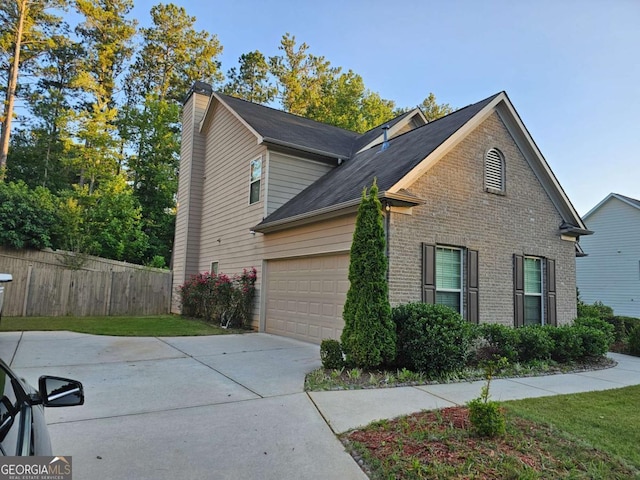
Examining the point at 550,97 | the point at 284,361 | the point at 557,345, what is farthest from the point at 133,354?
the point at 550,97

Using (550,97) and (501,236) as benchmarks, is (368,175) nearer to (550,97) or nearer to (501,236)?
(501,236)

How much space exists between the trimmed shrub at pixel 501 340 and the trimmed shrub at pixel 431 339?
1301 millimetres

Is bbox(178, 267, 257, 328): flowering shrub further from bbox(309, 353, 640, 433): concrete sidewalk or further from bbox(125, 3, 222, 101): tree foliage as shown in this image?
bbox(125, 3, 222, 101): tree foliage

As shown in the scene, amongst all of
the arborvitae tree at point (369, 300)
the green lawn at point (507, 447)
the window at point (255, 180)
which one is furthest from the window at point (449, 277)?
the window at point (255, 180)

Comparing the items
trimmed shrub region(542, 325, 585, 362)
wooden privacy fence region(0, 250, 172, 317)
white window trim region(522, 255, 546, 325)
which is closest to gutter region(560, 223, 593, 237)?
white window trim region(522, 255, 546, 325)

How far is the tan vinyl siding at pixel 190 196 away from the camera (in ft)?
54.8

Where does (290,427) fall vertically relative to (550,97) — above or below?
below

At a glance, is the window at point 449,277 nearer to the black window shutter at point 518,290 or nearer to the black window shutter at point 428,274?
the black window shutter at point 428,274

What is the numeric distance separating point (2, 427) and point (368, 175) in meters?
9.34

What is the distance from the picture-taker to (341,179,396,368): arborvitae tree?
671cm

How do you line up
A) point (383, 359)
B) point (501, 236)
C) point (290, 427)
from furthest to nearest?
point (501, 236) → point (383, 359) → point (290, 427)

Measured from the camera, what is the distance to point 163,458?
358 centimetres

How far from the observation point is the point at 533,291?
1077cm

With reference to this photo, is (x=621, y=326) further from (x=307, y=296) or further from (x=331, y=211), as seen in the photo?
(x=331, y=211)
